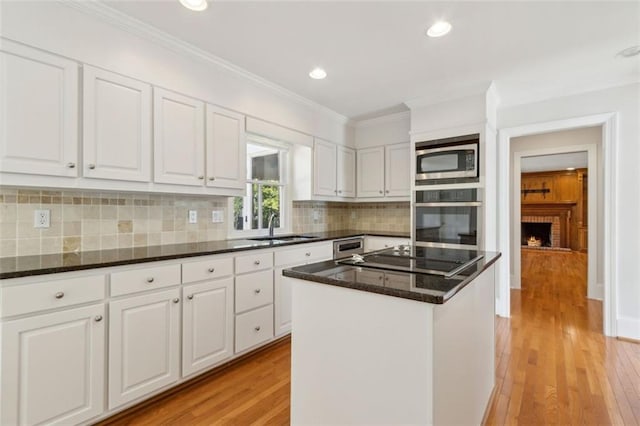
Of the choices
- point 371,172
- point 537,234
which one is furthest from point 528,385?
point 537,234

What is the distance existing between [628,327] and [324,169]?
3.52 m

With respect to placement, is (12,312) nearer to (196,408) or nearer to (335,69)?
(196,408)

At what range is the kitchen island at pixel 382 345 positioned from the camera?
111 cm

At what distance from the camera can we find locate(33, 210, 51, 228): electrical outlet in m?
1.89

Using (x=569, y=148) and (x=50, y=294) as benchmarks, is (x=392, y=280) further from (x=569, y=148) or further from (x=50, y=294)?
(x=569, y=148)

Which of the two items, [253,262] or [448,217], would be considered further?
[448,217]

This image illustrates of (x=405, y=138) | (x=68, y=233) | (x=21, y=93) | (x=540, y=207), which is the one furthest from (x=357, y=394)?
(x=540, y=207)

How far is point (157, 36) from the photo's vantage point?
2.19 m

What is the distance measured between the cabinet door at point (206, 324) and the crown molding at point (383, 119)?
9.83 ft

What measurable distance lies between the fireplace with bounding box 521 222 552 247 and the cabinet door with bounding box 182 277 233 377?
1024 cm

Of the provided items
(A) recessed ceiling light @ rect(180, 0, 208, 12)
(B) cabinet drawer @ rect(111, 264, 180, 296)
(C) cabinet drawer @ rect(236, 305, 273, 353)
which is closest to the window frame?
(C) cabinet drawer @ rect(236, 305, 273, 353)

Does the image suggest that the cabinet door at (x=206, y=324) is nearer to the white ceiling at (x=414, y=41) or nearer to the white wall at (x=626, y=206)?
the white ceiling at (x=414, y=41)

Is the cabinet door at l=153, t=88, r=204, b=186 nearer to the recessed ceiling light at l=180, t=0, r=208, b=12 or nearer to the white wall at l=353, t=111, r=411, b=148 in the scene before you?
the recessed ceiling light at l=180, t=0, r=208, b=12

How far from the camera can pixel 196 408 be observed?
1907mm
